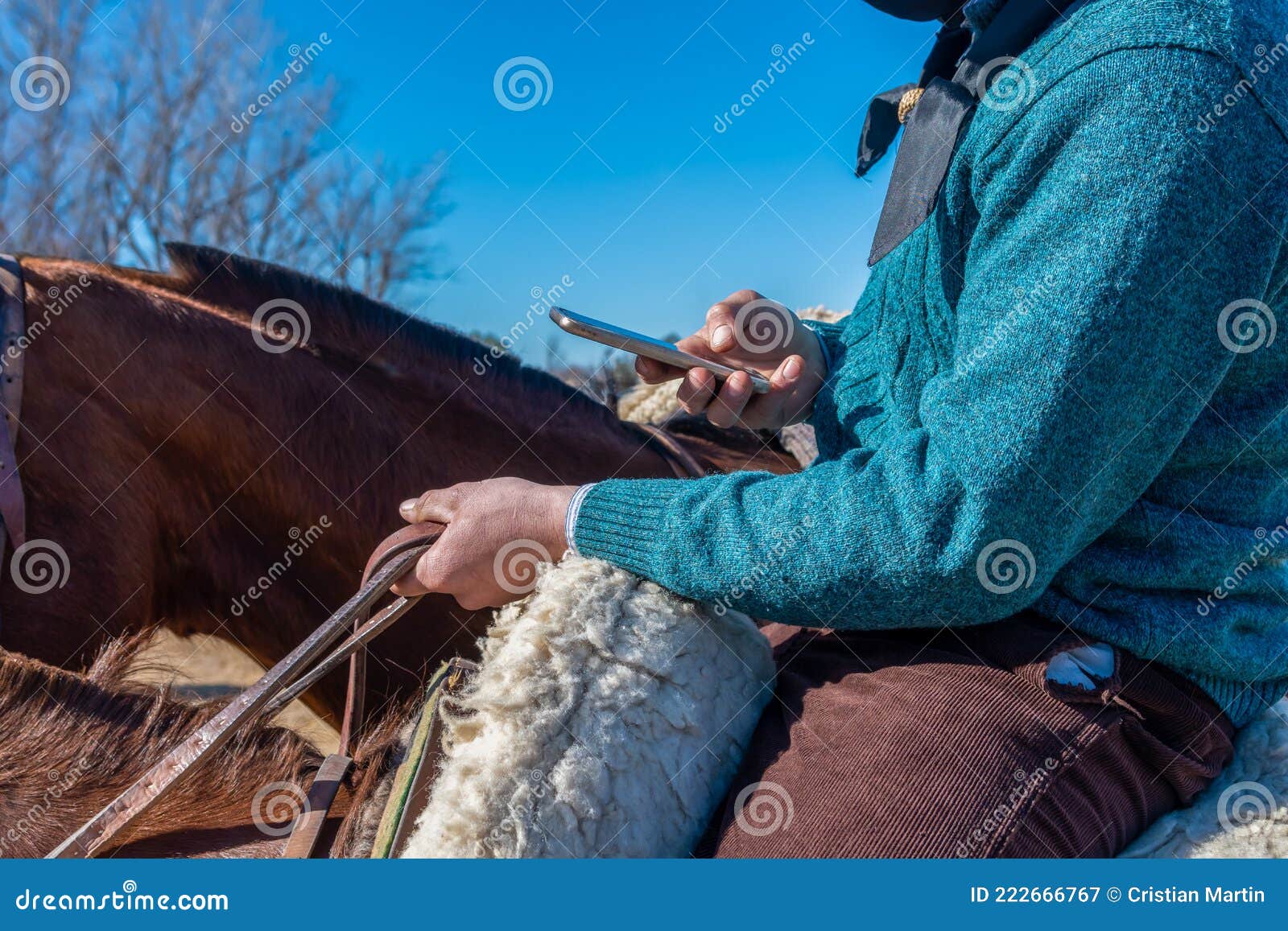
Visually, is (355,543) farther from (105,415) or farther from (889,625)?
(889,625)

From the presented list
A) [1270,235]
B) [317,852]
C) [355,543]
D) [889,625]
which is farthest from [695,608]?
[355,543]

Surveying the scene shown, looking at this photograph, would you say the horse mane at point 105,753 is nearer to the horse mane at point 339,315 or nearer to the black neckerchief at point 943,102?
the horse mane at point 339,315

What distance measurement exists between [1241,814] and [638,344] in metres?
1.19

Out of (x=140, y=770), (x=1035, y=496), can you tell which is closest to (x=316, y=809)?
(x=140, y=770)

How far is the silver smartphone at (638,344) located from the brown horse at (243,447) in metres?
0.70

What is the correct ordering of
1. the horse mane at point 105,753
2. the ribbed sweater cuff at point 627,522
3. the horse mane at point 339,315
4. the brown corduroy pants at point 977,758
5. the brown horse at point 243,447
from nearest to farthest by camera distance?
the brown corduroy pants at point 977,758
the ribbed sweater cuff at point 627,522
the horse mane at point 105,753
the brown horse at point 243,447
the horse mane at point 339,315

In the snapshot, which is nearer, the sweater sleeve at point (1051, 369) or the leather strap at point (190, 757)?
the sweater sleeve at point (1051, 369)

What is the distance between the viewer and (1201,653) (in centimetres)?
134

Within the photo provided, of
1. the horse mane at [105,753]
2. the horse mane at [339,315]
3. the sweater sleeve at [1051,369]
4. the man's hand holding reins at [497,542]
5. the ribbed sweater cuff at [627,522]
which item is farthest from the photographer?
the horse mane at [339,315]

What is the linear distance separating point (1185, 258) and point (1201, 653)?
558 mm

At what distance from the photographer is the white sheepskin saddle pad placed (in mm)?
1353

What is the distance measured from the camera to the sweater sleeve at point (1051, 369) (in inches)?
44.8

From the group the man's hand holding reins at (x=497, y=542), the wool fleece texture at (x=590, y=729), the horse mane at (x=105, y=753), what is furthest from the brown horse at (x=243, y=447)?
the wool fleece texture at (x=590, y=729)

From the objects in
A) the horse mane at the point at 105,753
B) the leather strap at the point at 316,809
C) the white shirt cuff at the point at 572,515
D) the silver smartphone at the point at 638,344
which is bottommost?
the horse mane at the point at 105,753
